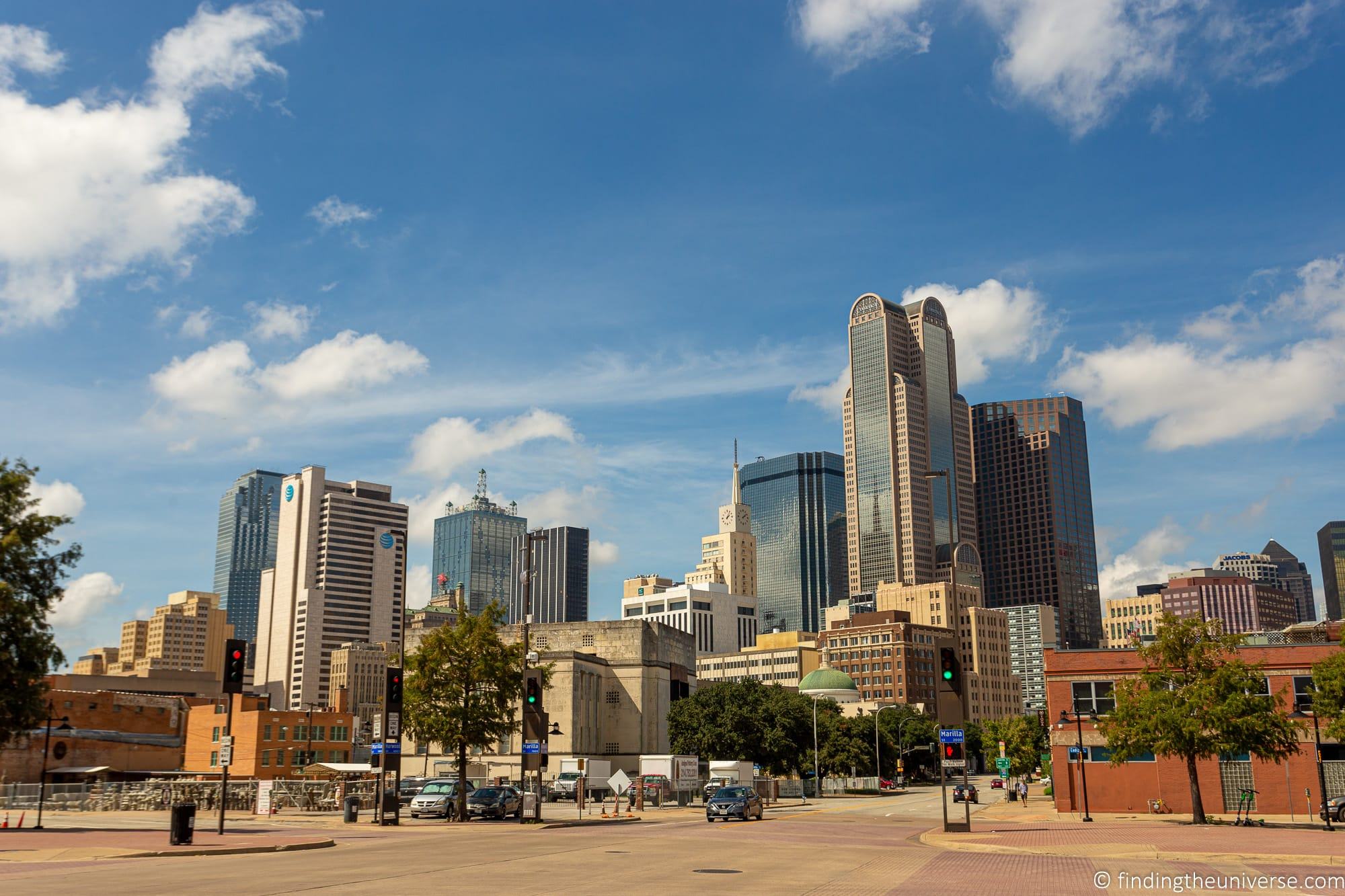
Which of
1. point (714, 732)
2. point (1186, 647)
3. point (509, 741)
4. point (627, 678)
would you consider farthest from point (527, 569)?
point (627, 678)

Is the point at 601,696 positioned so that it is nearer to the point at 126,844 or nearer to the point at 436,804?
the point at 436,804

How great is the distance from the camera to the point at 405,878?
23.5 m

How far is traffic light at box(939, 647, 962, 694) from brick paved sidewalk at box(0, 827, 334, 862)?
65.9 ft

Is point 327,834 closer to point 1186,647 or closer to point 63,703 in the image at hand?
point 1186,647

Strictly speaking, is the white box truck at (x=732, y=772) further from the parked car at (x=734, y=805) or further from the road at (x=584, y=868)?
the road at (x=584, y=868)

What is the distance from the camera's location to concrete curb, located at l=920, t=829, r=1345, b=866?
29109 millimetres

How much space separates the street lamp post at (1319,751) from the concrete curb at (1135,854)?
15.1 meters

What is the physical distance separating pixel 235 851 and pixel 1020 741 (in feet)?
364

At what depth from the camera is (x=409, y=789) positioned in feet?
246

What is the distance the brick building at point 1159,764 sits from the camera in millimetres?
55406

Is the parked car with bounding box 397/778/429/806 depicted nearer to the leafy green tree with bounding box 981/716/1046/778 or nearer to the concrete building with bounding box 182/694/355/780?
the concrete building with bounding box 182/694/355/780

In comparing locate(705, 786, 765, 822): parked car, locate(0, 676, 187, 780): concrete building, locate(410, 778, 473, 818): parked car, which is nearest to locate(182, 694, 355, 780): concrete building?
locate(0, 676, 187, 780): concrete building

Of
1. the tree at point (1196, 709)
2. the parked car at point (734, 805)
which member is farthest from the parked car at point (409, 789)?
the tree at point (1196, 709)

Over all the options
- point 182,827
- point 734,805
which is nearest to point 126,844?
point 182,827
